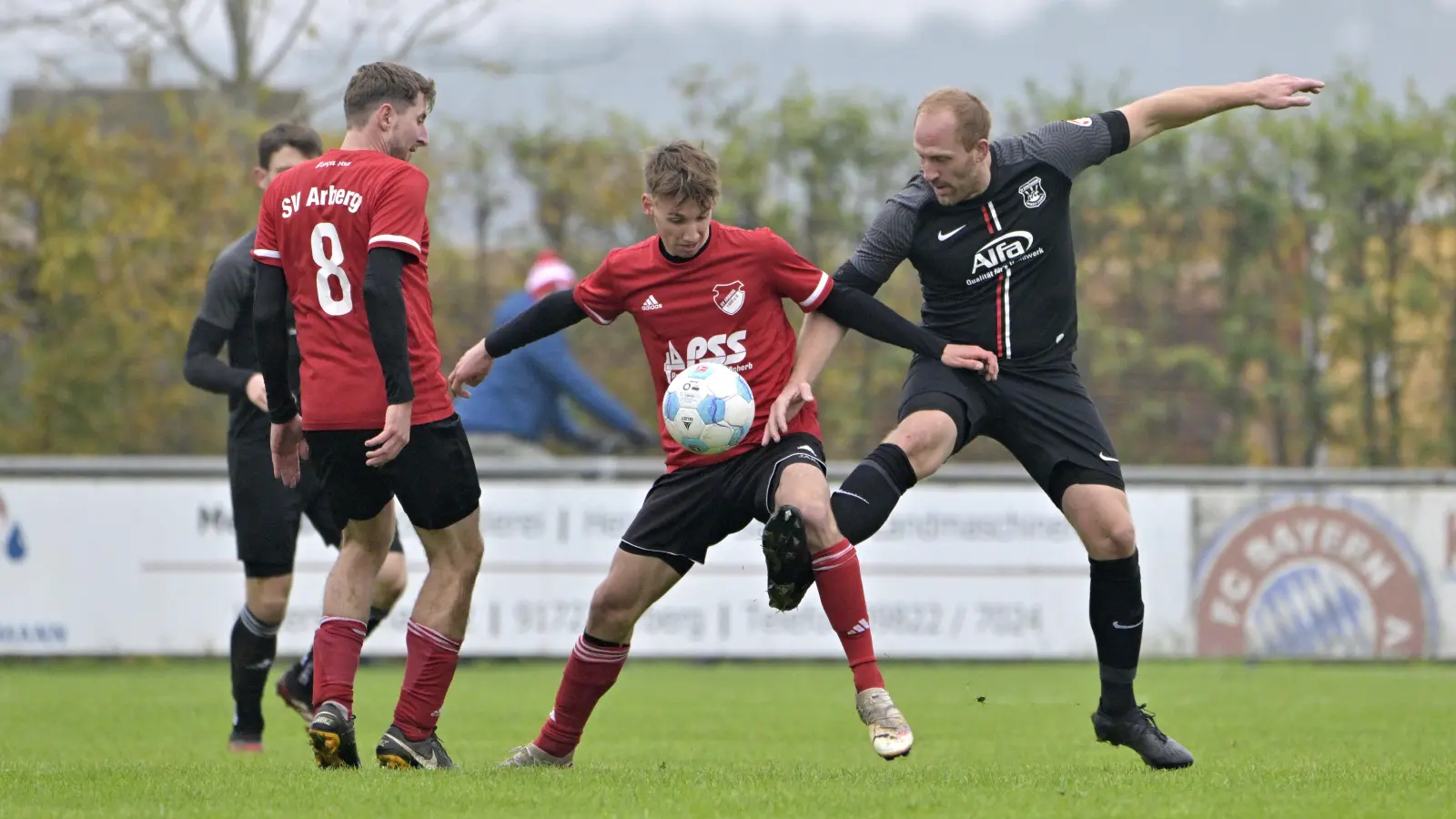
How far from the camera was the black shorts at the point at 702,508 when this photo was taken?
648 centimetres

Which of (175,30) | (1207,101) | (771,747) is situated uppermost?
(175,30)

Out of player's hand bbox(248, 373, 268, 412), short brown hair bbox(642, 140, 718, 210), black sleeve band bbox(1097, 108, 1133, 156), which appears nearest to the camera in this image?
short brown hair bbox(642, 140, 718, 210)

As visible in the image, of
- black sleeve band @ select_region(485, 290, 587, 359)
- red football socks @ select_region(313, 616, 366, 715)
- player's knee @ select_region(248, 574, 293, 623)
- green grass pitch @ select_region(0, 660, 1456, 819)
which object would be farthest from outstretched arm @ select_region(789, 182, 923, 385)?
player's knee @ select_region(248, 574, 293, 623)

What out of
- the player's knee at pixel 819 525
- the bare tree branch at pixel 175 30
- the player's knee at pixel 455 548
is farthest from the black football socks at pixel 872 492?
the bare tree branch at pixel 175 30

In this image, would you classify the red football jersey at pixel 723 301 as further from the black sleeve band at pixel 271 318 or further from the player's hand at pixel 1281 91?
the player's hand at pixel 1281 91

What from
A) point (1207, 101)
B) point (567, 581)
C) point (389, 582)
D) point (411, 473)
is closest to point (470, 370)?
point (411, 473)

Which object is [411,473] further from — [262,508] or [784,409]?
[262,508]

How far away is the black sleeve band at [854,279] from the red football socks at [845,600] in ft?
3.47

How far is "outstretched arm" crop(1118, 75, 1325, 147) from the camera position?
22.5 feet

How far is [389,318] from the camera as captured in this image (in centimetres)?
599

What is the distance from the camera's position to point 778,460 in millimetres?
6398

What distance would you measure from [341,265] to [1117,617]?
3.02 m

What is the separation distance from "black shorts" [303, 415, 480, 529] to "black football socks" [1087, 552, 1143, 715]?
230 cm

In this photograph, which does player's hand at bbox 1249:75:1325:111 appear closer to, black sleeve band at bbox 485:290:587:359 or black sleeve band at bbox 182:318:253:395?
black sleeve band at bbox 485:290:587:359
